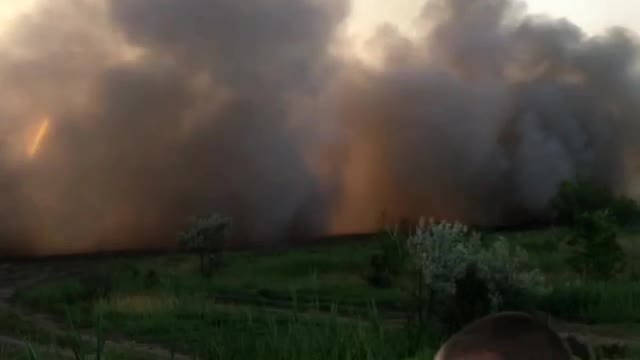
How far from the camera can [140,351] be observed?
12.0 m

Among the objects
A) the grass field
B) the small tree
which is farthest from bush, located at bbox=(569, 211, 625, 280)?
the small tree

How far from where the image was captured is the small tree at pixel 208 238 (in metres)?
25.3

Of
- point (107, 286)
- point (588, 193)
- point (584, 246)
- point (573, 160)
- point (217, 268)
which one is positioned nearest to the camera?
point (584, 246)

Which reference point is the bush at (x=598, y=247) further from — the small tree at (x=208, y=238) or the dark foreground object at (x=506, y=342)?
the dark foreground object at (x=506, y=342)

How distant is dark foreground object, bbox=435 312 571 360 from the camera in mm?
2025

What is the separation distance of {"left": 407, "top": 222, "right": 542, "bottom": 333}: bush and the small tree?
1326 centimetres

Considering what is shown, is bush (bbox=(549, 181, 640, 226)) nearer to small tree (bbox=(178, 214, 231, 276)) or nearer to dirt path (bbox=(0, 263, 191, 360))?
small tree (bbox=(178, 214, 231, 276))

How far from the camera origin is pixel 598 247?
18531mm

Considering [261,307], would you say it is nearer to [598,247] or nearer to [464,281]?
[464,281]

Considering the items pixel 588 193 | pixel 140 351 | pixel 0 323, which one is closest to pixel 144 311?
pixel 0 323

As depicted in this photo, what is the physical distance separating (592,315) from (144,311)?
6760mm

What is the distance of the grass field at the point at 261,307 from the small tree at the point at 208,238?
558mm

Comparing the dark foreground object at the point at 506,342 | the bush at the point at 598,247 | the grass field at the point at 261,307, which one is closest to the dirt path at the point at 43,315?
the grass field at the point at 261,307

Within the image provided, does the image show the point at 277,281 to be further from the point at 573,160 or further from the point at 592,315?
the point at 573,160
